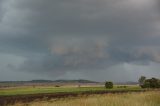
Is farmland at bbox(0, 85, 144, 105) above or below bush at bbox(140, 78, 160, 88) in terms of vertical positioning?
below

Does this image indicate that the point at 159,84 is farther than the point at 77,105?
Yes

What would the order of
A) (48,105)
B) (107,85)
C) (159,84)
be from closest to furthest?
1. (48,105)
2. (159,84)
3. (107,85)

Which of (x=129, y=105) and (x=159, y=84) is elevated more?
(x=159, y=84)

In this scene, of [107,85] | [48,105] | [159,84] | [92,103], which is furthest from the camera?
[107,85]

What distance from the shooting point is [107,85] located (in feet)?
375

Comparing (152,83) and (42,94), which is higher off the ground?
(152,83)

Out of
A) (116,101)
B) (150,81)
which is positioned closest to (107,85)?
(150,81)

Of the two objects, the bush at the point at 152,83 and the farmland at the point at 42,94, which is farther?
the bush at the point at 152,83

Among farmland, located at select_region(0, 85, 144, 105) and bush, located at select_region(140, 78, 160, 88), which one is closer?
farmland, located at select_region(0, 85, 144, 105)

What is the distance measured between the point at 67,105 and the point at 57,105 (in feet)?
2.02

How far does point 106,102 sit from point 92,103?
1.32 metres

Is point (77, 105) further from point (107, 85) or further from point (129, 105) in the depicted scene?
point (107, 85)

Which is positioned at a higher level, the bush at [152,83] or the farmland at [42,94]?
the bush at [152,83]

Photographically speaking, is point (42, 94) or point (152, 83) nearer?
point (42, 94)
